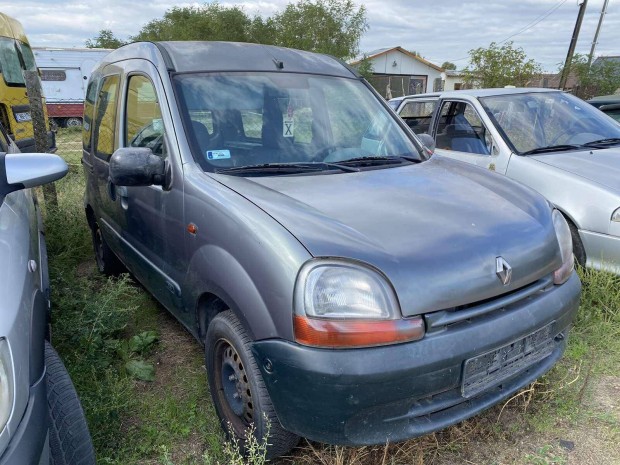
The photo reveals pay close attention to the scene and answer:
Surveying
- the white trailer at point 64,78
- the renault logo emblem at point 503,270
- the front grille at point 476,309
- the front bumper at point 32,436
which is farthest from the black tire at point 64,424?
the white trailer at point 64,78

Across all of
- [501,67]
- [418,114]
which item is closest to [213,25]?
[501,67]

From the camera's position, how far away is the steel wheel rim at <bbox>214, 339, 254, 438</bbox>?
2078mm

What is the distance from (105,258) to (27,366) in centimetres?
293

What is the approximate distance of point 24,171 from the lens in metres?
1.89

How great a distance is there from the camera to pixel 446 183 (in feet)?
8.09

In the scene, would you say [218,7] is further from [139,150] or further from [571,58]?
[139,150]

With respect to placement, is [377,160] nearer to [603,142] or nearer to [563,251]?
[563,251]

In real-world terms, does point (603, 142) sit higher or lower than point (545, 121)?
lower

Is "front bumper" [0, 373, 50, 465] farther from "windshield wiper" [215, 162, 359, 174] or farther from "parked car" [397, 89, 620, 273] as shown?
"parked car" [397, 89, 620, 273]

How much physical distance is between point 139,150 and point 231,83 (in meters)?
0.70

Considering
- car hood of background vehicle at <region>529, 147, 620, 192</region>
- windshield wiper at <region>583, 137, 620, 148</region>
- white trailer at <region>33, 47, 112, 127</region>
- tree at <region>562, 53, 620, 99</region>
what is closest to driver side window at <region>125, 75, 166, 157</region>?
car hood of background vehicle at <region>529, 147, 620, 192</region>

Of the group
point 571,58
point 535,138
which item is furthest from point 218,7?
point 535,138

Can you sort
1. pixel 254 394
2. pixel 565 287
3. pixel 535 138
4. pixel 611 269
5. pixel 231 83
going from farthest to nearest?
pixel 535 138 < pixel 611 269 < pixel 231 83 < pixel 565 287 < pixel 254 394

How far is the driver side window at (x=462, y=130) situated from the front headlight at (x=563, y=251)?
7.57ft
